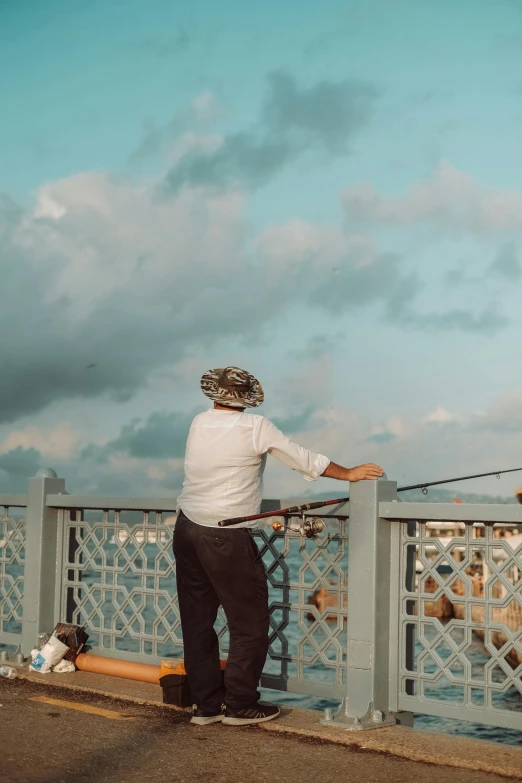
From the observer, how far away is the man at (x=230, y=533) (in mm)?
5324

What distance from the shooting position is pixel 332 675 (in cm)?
4531

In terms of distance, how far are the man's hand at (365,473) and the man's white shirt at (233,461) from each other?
0.21 meters

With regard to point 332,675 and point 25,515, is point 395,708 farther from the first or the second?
point 332,675

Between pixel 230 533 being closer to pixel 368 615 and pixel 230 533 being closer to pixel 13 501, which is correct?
pixel 368 615

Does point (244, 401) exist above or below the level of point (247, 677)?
above

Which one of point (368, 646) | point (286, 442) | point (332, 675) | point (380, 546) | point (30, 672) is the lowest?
point (332, 675)

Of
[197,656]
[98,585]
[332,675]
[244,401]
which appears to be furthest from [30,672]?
[332,675]

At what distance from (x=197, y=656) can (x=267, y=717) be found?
1.73 ft

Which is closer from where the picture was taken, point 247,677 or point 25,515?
point 247,677

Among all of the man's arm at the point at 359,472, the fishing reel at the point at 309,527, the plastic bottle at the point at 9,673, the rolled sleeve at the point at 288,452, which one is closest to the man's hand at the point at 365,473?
the man's arm at the point at 359,472

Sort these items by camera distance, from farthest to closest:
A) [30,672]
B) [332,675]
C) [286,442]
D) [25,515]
Answer: [332,675] < [25,515] < [30,672] < [286,442]

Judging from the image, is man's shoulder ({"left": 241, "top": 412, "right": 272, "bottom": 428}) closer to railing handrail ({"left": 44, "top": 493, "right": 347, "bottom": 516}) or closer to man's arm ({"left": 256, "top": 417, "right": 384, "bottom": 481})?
man's arm ({"left": 256, "top": 417, "right": 384, "bottom": 481})

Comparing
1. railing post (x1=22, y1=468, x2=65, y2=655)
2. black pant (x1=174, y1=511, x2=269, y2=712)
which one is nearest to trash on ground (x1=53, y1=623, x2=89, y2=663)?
railing post (x1=22, y1=468, x2=65, y2=655)

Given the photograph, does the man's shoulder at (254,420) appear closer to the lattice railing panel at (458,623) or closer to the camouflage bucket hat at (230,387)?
the camouflage bucket hat at (230,387)
